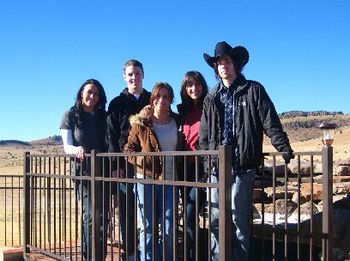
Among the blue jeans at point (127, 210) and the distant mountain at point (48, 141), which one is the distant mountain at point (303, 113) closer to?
the distant mountain at point (48, 141)

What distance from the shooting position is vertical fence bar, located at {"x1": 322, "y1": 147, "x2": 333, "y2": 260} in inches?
167

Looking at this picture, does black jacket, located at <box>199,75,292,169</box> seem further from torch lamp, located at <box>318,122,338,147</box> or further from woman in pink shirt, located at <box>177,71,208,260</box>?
woman in pink shirt, located at <box>177,71,208,260</box>

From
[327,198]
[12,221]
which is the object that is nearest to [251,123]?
[327,198]

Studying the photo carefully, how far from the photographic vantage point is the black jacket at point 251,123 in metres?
4.24

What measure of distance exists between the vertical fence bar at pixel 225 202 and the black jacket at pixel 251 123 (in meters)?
0.66

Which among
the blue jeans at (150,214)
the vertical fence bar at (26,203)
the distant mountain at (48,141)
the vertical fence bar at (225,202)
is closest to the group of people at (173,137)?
the blue jeans at (150,214)

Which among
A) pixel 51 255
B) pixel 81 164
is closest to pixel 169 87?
pixel 81 164

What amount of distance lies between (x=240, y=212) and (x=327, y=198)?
63cm

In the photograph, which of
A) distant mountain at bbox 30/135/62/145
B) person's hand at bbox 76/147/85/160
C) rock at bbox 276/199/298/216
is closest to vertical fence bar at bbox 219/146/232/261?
person's hand at bbox 76/147/85/160

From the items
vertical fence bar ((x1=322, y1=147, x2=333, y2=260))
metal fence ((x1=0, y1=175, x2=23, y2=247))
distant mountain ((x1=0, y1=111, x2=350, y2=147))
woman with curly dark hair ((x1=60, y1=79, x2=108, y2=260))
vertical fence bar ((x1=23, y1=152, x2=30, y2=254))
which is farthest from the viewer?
distant mountain ((x1=0, y1=111, x2=350, y2=147))

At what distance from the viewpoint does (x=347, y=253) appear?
6.92 metres

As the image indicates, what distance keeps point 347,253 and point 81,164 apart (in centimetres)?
343

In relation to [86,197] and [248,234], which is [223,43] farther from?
[86,197]

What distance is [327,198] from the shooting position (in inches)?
168
